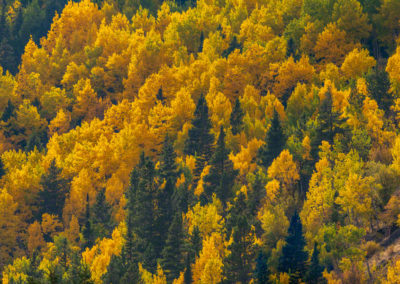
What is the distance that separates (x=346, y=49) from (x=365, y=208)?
51.6 meters

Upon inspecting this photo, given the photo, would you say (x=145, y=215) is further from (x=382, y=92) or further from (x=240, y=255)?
(x=382, y=92)

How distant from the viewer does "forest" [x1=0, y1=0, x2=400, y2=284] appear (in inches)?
2312

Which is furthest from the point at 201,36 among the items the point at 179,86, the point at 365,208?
the point at 365,208

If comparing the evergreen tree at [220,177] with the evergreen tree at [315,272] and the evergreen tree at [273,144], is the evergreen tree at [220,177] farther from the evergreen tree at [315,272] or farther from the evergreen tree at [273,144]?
the evergreen tree at [315,272]

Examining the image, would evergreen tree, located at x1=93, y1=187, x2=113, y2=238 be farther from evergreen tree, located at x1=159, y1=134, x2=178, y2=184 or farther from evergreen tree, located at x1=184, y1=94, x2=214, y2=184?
evergreen tree, located at x1=184, y1=94, x2=214, y2=184

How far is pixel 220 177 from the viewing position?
80.2 metres

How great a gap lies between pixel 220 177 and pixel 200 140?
1200 centimetres

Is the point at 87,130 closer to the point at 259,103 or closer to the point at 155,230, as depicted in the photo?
the point at 259,103

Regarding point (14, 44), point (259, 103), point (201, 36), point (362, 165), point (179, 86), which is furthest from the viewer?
point (14, 44)

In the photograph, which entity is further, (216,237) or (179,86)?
(179,86)

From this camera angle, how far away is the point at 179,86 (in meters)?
117

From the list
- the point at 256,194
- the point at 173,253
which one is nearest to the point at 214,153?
the point at 256,194

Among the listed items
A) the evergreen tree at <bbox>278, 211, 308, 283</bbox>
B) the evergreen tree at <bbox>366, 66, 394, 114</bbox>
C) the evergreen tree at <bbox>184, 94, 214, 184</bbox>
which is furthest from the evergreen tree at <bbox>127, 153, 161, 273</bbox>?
the evergreen tree at <bbox>366, 66, 394, 114</bbox>

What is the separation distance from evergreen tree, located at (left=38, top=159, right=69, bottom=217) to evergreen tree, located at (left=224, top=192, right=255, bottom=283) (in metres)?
40.6
